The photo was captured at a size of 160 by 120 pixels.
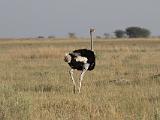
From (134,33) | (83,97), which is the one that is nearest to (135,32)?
(134,33)

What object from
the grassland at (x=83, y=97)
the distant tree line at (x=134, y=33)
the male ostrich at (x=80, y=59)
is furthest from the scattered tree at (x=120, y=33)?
the male ostrich at (x=80, y=59)

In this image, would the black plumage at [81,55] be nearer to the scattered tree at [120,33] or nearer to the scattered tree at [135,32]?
the scattered tree at [135,32]

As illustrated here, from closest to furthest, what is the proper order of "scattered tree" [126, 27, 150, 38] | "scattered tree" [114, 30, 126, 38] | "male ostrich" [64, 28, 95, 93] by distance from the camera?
"male ostrich" [64, 28, 95, 93]
"scattered tree" [126, 27, 150, 38]
"scattered tree" [114, 30, 126, 38]

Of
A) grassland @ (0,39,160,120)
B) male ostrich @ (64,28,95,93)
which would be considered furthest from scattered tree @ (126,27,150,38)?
male ostrich @ (64,28,95,93)

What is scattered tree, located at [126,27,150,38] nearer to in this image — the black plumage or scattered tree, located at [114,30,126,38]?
scattered tree, located at [114,30,126,38]

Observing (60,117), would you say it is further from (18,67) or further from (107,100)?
(18,67)

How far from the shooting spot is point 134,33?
11669 centimetres

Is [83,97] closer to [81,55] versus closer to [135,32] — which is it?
[81,55]

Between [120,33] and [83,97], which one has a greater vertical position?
[83,97]

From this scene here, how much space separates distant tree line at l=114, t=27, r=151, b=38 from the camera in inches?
4579

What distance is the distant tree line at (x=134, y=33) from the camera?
116m

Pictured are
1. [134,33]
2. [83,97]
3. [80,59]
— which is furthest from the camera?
[134,33]

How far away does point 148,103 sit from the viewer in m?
10.6

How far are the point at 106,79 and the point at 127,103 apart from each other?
17.3 ft
